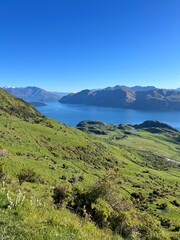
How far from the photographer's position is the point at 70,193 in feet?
77.6

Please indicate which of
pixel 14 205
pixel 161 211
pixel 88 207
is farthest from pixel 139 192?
pixel 14 205

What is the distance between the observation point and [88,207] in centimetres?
2048

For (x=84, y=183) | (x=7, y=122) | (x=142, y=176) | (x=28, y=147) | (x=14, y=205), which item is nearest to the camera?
(x=14, y=205)

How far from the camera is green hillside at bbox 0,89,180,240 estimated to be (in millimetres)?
9141

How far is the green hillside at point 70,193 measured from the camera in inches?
360

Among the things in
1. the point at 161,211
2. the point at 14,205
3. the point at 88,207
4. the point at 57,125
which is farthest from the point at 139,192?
the point at 57,125

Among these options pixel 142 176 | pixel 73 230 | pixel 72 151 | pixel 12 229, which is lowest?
pixel 142 176

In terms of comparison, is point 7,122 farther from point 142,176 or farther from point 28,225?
point 28,225

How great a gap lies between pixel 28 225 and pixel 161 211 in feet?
260

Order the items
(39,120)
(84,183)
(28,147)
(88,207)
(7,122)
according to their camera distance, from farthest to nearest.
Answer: (39,120) < (7,122) < (28,147) < (84,183) < (88,207)

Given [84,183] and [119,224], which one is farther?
[84,183]

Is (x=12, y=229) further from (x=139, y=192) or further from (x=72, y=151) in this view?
(x=72, y=151)

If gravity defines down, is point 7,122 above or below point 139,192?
above

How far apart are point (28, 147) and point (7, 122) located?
133 feet
